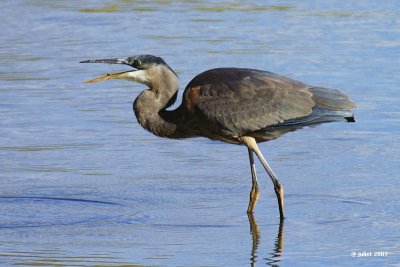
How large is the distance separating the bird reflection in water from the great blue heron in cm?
49

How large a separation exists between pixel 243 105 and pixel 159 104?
80 centimetres

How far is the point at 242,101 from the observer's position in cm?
1020

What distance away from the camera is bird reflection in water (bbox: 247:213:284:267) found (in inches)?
331

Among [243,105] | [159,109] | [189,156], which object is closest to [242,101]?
[243,105]

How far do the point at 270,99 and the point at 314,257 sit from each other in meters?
2.16

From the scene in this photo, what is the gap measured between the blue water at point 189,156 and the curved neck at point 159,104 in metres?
0.53

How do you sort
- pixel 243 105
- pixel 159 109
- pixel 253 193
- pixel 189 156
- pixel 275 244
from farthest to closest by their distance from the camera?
pixel 189 156
pixel 159 109
pixel 243 105
pixel 253 193
pixel 275 244

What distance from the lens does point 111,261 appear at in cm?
834

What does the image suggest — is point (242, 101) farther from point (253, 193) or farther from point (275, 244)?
point (275, 244)

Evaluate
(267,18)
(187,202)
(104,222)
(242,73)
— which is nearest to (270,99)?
(242,73)

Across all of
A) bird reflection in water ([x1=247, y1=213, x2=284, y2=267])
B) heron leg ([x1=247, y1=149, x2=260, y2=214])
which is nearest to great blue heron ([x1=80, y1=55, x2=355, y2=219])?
heron leg ([x1=247, y1=149, x2=260, y2=214])

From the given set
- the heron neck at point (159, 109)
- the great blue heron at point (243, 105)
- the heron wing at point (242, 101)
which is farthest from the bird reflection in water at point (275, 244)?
the heron neck at point (159, 109)

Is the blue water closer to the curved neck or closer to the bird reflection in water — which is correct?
the bird reflection in water

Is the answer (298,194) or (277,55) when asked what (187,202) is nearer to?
(298,194)
